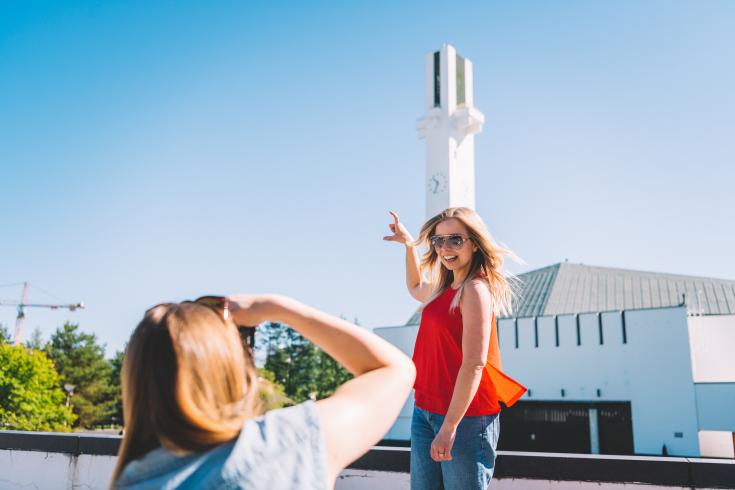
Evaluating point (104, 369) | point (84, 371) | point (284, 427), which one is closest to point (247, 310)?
point (284, 427)

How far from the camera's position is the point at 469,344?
2.46m

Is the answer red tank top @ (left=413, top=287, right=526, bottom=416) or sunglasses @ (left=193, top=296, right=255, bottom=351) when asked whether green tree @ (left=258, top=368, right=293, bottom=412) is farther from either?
red tank top @ (left=413, top=287, right=526, bottom=416)

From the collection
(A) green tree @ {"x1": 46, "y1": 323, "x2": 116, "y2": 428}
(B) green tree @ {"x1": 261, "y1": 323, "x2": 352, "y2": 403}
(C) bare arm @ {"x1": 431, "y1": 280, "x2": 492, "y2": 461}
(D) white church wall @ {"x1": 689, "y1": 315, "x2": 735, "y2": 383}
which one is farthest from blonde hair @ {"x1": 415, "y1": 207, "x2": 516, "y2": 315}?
(A) green tree @ {"x1": 46, "y1": 323, "x2": 116, "y2": 428}

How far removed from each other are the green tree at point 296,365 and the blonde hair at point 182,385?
52561 millimetres

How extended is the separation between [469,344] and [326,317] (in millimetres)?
1340

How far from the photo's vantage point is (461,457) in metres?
2.46

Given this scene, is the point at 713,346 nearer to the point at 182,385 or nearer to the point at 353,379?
the point at 353,379

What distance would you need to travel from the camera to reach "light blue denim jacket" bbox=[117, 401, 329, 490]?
3.21 feet

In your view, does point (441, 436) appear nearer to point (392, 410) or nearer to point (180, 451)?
point (392, 410)

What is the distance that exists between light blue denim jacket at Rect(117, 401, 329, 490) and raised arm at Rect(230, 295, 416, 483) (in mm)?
30

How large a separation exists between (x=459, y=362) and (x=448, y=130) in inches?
1516

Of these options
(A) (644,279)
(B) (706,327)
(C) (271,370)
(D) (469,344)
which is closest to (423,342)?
(D) (469,344)

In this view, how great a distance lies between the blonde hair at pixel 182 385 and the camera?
98 cm

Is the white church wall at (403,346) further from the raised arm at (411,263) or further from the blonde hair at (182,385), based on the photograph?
the blonde hair at (182,385)
